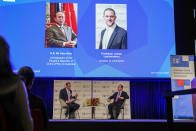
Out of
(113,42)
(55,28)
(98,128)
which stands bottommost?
(98,128)

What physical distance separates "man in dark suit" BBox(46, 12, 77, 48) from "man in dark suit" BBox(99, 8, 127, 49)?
1.69ft

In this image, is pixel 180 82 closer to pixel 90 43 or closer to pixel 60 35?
pixel 90 43

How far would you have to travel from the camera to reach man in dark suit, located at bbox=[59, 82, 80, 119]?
418cm

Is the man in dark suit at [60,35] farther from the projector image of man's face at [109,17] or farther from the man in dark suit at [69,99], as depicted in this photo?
the man in dark suit at [69,99]

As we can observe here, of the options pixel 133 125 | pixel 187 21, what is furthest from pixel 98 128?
pixel 187 21

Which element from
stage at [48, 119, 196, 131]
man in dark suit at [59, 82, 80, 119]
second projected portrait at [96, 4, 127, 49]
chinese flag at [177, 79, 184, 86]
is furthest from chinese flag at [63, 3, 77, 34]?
chinese flag at [177, 79, 184, 86]

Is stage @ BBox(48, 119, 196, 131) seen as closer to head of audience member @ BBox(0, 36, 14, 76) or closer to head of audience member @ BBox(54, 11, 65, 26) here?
head of audience member @ BBox(54, 11, 65, 26)

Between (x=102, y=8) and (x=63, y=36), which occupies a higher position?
(x=102, y=8)

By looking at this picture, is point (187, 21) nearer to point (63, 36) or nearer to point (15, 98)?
point (63, 36)

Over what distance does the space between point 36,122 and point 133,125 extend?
1773 mm

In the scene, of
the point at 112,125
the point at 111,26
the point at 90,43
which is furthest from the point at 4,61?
the point at 111,26

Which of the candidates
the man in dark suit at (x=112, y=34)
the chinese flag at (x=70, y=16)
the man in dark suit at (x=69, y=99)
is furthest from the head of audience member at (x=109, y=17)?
the man in dark suit at (x=69, y=99)

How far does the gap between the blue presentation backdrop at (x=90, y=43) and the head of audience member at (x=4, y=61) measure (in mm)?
3025

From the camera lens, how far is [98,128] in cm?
312
